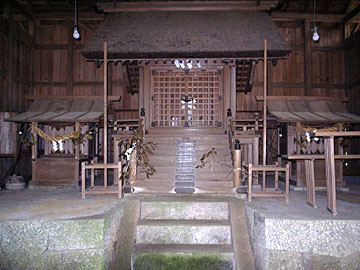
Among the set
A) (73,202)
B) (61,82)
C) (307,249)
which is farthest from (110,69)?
(307,249)

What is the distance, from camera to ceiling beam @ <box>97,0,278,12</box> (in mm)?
11203

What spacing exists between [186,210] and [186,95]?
5988 mm

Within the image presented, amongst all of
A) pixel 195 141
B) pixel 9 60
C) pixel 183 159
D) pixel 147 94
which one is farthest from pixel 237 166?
pixel 9 60

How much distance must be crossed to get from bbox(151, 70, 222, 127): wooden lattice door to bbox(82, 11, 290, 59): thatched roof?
1.65m

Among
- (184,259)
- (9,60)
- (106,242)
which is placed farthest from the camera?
(9,60)

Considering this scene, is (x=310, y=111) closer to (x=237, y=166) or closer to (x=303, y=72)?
(x=303, y=72)

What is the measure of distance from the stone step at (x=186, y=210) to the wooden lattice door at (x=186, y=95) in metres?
5.40

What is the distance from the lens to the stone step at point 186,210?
6227mm

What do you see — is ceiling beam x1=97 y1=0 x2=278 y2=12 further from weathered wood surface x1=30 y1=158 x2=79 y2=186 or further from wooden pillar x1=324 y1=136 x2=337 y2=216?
wooden pillar x1=324 y1=136 x2=337 y2=216

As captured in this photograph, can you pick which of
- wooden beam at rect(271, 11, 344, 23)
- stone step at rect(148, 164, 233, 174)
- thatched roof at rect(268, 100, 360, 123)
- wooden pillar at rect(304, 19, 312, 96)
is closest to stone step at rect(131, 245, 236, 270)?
stone step at rect(148, 164, 233, 174)

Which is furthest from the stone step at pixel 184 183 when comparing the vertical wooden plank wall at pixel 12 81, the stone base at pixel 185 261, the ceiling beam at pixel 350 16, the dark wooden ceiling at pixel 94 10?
the ceiling beam at pixel 350 16

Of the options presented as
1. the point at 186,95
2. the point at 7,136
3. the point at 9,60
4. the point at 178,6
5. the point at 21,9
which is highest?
the point at 21,9

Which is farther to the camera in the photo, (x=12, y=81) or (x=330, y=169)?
(x=12, y=81)

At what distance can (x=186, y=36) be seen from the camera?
999 centimetres
